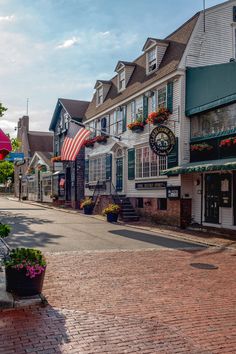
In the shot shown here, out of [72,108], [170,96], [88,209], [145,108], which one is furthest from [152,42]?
[72,108]

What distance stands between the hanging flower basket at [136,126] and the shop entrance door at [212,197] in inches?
217

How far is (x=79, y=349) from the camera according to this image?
449 cm

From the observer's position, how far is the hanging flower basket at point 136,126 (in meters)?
20.6

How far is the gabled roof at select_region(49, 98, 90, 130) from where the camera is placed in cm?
3250

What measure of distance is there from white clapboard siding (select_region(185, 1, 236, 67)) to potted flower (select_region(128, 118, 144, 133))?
455 cm

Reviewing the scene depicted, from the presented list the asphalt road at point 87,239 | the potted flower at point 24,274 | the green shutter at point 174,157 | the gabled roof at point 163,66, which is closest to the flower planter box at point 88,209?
the gabled roof at point 163,66

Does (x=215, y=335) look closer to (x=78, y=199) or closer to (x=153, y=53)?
(x=153, y=53)

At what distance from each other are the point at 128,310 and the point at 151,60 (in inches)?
672

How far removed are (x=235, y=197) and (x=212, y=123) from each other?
3390mm

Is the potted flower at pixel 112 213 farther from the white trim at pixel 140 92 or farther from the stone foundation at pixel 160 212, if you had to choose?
the white trim at pixel 140 92

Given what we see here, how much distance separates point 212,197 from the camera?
16.1 metres

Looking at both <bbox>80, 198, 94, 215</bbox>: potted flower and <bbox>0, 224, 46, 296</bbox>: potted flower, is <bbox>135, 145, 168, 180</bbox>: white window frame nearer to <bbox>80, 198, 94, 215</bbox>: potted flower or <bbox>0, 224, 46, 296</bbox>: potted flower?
<bbox>80, 198, 94, 215</bbox>: potted flower

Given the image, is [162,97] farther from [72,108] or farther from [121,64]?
[72,108]

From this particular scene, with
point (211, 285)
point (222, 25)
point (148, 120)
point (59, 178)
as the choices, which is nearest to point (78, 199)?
point (59, 178)
